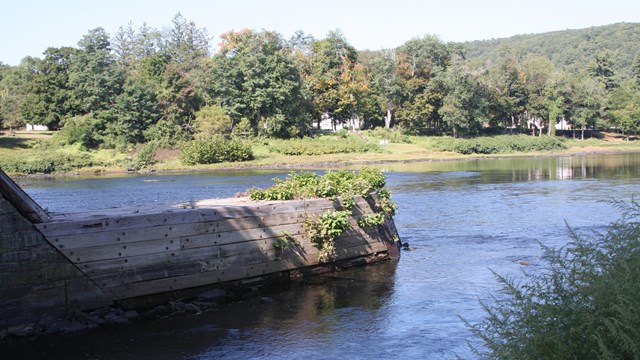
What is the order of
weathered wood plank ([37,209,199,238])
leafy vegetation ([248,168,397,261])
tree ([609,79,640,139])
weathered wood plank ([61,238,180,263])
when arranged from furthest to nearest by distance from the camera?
tree ([609,79,640,139]) < leafy vegetation ([248,168,397,261]) < weathered wood plank ([61,238,180,263]) < weathered wood plank ([37,209,199,238])

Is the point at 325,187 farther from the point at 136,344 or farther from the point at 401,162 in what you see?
the point at 401,162

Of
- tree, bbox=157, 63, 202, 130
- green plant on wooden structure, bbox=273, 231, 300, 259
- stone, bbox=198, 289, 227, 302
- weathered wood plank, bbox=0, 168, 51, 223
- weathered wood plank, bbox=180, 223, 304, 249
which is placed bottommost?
stone, bbox=198, 289, 227, 302

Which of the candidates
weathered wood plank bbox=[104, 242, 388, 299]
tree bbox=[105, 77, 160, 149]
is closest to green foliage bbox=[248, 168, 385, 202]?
weathered wood plank bbox=[104, 242, 388, 299]

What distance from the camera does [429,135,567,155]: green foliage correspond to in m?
82.9

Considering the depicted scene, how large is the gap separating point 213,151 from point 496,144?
3885cm

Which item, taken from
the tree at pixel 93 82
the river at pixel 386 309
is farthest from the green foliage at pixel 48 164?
the river at pixel 386 309

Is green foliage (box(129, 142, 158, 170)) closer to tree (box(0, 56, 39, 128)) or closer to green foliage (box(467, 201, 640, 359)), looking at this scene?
tree (box(0, 56, 39, 128))

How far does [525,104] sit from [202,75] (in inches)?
2018

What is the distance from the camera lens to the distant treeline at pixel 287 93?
78000 millimetres

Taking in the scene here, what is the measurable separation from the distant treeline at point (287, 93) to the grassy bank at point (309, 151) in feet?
10.3

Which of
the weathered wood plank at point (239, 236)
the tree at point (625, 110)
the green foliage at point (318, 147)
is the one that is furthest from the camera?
the tree at point (625, 110)

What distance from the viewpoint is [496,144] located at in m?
85.5

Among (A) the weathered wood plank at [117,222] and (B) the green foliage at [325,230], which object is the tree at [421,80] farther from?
(A) the weathered wood plank at [117,222]

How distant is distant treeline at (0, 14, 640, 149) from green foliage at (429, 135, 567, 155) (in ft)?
19.2
